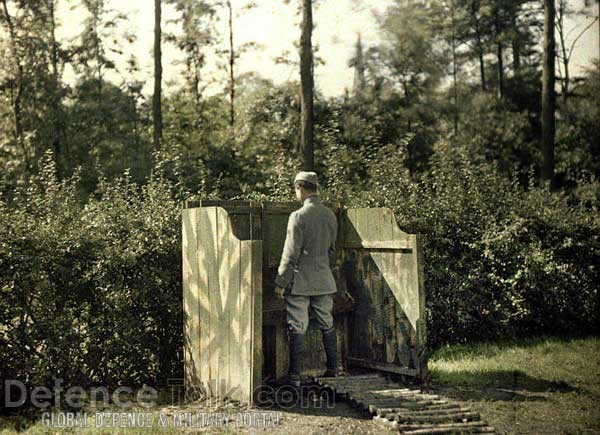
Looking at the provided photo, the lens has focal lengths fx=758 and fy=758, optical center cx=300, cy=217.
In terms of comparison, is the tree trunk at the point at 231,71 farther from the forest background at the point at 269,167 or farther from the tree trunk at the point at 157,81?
the tree trunk at the point at 157,81

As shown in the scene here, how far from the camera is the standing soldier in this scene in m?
7.53

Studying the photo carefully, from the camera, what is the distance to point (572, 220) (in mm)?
11531

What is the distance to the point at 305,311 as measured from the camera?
25.2ft

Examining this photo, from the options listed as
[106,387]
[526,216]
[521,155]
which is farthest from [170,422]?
[521,155]

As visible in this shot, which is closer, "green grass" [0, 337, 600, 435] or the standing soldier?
"green grass" [0, 337, 600, 435]

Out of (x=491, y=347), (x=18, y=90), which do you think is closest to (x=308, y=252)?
(x=491, y=347)

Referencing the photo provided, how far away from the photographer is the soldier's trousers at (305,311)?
7.61m

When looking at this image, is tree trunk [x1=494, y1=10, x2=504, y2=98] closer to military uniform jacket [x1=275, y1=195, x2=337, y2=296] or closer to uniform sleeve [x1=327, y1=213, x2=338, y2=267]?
uniform sleeve [x1=327, y1=213, x2=338, y2=267]

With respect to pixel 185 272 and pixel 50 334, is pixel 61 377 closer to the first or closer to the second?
pixel 50 334

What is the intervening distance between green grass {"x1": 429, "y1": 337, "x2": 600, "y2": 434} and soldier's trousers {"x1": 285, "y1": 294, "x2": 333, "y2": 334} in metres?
1.42

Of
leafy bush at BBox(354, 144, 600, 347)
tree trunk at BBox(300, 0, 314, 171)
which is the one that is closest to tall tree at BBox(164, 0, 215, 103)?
tree trunk at BBox(300, 0, 314, 171)

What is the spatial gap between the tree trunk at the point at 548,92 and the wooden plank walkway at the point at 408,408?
14957mm

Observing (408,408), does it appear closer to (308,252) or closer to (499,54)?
(308,252)

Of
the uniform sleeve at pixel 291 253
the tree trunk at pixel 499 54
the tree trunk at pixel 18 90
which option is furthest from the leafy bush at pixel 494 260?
the tree trunk at pixel 499 54
